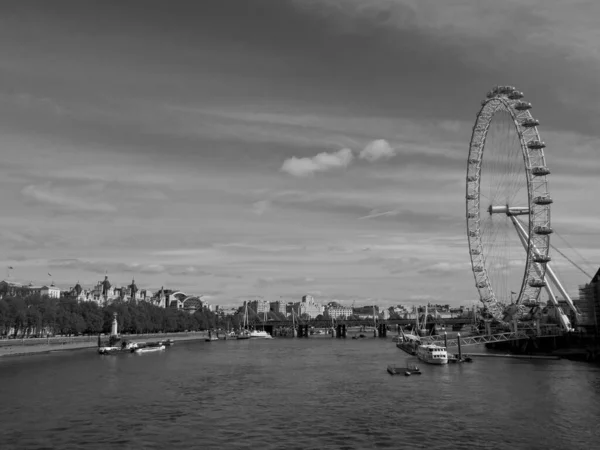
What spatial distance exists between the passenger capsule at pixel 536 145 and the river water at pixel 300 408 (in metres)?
44.2

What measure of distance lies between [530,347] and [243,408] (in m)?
93.0

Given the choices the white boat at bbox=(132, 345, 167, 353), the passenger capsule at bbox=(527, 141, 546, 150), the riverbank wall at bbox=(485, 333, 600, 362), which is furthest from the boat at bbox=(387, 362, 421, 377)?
the white boat at bbox=(132, 345, 167, 353)

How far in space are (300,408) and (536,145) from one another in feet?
258

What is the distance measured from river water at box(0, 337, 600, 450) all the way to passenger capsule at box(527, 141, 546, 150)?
44171 mm

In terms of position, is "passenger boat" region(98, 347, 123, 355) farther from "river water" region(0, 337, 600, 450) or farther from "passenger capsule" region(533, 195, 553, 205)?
"passenger capsule" region(533, 195, 553, 205)

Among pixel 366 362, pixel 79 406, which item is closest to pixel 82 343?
pixel 366 362

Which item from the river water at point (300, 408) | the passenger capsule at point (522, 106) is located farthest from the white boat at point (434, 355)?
the passenger capsule at point (522, 106)

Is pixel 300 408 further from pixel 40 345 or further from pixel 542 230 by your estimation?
pixel 40 345

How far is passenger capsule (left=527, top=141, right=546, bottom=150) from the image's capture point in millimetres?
109262

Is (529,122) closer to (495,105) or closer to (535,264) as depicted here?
(495,105)

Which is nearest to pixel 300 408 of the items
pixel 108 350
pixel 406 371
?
pixel 406 371

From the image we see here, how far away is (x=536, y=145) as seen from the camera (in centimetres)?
10975

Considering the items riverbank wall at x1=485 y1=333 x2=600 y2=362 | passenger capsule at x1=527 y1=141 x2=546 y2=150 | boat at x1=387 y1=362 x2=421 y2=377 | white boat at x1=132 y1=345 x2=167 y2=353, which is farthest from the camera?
white boat at x1=132 y1=345 x2=167 y2=353

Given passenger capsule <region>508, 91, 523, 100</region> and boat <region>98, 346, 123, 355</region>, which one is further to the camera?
boat <region>98, 346, 123, 355</region>
